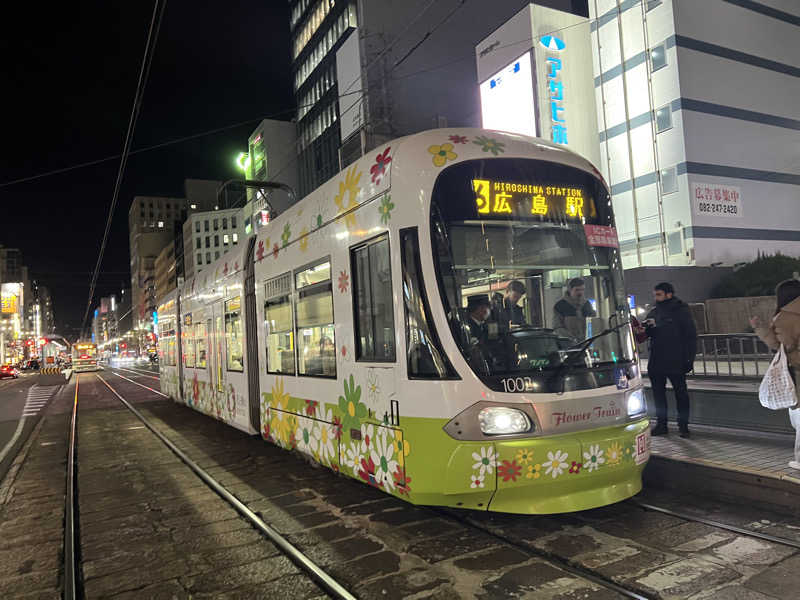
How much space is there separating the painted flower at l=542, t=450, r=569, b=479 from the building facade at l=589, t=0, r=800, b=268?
26.3 m

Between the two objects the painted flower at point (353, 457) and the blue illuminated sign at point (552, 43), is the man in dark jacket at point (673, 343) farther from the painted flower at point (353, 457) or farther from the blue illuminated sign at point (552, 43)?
the blue illuminated sign at point (552, 43)

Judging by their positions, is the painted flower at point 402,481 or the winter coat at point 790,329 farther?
the winter coat at point 790,329

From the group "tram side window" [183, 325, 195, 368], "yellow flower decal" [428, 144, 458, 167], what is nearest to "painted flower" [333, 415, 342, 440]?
"yellow flower decal" [428, 144, 458, 167]

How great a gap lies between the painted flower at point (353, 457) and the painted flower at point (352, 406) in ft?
0.58

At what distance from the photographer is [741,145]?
97.2ft

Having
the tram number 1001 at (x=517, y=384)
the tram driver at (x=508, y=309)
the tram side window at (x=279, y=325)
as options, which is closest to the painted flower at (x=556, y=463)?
the tram number 1001 at (x=517, y=384)

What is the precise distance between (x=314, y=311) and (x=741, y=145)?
Answer: 3032cm

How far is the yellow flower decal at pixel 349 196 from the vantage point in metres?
5.56

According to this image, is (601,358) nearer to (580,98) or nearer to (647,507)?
(647,507)

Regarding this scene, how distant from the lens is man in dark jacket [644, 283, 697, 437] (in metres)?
6.93

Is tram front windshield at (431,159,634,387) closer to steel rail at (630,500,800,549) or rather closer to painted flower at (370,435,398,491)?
painted flower at (370,435,398,491)

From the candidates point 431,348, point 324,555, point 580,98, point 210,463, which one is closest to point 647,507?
point 431,348

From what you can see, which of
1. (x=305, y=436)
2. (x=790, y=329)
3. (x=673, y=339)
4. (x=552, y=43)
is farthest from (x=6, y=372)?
(x=790, y=329)

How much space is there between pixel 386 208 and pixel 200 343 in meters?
8.59
